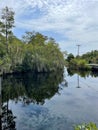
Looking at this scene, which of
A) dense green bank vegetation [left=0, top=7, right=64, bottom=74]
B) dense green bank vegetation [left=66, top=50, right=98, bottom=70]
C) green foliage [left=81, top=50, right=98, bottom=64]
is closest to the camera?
dense green bank vegetation [left=0, top=7, right=64, bottom=74]

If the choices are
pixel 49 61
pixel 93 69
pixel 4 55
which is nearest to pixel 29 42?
pixel 49 61

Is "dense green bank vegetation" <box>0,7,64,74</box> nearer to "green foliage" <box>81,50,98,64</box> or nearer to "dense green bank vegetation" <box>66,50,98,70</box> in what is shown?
"dense green bank vegetation" <box>66,50,98,70</box>

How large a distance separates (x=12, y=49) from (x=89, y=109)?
3723 centimetres

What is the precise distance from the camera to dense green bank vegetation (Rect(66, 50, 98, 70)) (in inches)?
3365

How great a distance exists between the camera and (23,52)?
192ft

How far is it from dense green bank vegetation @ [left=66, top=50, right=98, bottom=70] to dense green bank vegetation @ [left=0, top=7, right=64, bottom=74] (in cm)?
1728

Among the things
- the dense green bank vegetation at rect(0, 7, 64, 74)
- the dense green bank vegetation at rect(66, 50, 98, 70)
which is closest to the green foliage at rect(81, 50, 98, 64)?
the dense green bank vegetation at rect(66, 50, 98, 70)

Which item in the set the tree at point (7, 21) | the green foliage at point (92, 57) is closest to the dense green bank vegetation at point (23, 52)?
the tree at point (7, 21)

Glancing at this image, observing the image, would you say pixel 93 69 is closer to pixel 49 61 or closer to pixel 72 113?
pixel 49 61

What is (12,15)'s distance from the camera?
56.1 metres

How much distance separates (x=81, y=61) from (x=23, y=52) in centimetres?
3210

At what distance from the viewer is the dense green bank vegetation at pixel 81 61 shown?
85469mm

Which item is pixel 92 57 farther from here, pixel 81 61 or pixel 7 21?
pixel 7 21

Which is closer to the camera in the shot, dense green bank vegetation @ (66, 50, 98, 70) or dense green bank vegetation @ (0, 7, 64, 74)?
dense green bank vegetation @ (0, 7, 64, 74)
